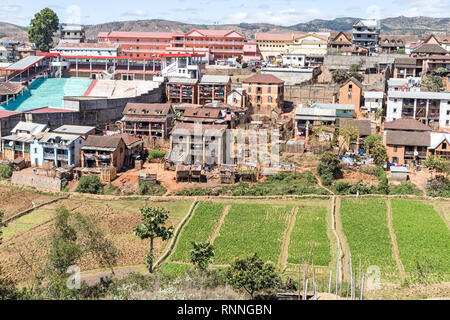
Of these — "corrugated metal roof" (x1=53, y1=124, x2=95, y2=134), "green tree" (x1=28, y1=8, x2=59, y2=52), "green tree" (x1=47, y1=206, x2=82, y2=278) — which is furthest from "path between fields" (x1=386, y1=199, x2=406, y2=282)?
"green tree" (x1=28, y1=8, x2=59, y2=52)

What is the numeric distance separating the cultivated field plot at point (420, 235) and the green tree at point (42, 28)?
66.3 m

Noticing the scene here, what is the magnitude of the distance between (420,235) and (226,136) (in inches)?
843

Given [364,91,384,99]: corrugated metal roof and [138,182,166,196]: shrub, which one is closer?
[138,182,166,196]: shrub

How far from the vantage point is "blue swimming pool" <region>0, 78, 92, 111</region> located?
59.7m

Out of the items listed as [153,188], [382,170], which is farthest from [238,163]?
[382,170]

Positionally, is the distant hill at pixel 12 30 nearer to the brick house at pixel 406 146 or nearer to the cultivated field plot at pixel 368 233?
the brick house at pixel 406 146

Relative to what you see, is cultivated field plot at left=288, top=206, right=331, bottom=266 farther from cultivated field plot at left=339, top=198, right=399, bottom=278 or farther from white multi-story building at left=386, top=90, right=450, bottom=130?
white multi-story building at left=386, top=90, right=450, bottom=130

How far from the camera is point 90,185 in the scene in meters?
44.7

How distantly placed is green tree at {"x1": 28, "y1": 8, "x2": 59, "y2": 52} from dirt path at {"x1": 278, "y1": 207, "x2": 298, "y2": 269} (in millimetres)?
61815

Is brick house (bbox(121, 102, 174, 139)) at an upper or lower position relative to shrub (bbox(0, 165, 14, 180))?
upper

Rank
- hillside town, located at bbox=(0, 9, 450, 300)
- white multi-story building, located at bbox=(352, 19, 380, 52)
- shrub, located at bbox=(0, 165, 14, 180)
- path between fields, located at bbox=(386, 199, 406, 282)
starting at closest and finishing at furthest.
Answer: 1. path between fields, located at bbox=(386, 199, 406, 282)
2. hillside town, located at bbox=(0, 9, 450, 300)
3. shrub, located at bbox=(0, 165, 14, 180)
4. white multi-story building, located at bbox=(352, 19, 380, 52)

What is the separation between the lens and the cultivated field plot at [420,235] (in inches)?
1212

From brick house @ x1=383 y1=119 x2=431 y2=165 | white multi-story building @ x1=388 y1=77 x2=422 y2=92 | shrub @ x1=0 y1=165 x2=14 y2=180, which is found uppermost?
white multi-story building @ x1=388 y1=77 x2=422 y2=92
